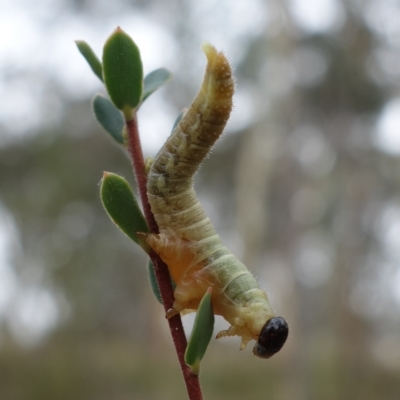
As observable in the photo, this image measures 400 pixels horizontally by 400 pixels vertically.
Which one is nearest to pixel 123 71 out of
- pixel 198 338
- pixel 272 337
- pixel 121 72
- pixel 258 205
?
pixel 121 72

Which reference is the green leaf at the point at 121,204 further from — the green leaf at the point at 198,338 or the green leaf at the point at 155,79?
the green leaf at the point at 155,79

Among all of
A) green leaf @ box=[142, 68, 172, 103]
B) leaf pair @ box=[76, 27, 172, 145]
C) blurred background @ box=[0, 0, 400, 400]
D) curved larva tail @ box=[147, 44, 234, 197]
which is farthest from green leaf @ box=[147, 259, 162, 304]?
blurred background @ box=[0, 0, 400, 400]

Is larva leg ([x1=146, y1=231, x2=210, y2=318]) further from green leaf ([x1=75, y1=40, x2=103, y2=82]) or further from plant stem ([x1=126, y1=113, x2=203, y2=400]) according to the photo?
green leaf ([x1=75, y1=40, x2=103, y2=82])

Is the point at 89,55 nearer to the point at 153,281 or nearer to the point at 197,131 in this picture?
the point at 197,131

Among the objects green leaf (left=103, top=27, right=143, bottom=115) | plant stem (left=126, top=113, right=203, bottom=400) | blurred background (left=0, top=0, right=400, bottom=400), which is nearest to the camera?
plant stem (left=126, top=113, right=203, bottom=400)

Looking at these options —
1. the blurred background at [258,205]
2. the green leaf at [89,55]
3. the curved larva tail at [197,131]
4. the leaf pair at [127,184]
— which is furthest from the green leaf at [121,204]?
the blurred background at [258,205]
